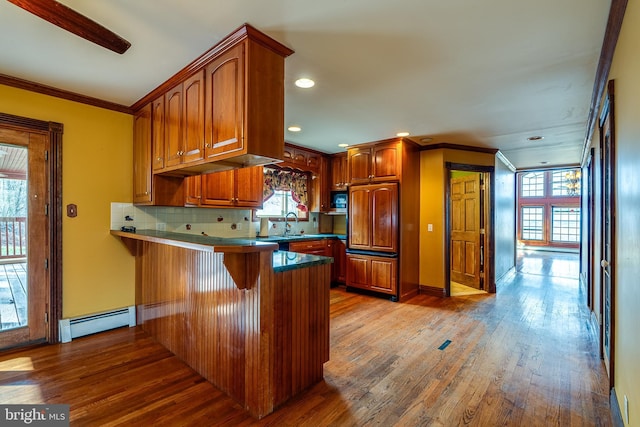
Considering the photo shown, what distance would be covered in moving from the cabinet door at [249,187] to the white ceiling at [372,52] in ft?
3.41

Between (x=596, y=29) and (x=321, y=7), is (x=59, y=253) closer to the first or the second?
(x=321, y=7)

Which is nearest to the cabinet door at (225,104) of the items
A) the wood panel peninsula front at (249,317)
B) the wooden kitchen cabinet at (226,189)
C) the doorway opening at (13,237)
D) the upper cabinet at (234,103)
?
the upper cabinet at (234,103)

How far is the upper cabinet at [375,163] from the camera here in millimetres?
4520

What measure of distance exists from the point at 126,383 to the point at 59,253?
1.57 meters

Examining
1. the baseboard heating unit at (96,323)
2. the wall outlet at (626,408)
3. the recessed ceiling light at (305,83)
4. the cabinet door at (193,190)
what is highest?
the recessed ceiling light at (305,83)

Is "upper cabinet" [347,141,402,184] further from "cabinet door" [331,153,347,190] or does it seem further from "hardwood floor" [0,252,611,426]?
"hardwood floor" [0,252,611,426]

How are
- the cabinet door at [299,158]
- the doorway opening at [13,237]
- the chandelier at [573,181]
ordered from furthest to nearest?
the chandelier at [573,181]
the cabinet door at [299,158]
the doorway opening at [13,237]

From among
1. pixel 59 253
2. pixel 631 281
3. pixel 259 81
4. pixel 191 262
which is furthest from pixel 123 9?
pixel 631 281

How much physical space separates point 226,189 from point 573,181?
39.7ft

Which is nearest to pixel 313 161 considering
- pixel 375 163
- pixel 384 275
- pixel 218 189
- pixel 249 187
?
pixel 375 163

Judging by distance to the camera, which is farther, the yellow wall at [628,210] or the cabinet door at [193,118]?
the cabinet door at [193,118]

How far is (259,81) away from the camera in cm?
194

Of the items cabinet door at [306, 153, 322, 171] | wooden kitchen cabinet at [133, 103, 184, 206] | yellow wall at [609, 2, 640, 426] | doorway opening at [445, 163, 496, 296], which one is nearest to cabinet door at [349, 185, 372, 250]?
cabinet door at [306, 153, 322, 171]

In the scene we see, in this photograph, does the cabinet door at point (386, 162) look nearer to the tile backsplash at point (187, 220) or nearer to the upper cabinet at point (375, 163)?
the upper cabinet at point (375, 163)
